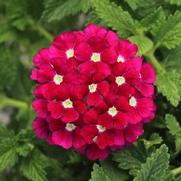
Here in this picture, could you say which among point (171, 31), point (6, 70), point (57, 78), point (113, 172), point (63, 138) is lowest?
point (6, 70)

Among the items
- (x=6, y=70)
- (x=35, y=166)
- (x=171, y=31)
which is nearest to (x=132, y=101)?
(x=171, y=31)

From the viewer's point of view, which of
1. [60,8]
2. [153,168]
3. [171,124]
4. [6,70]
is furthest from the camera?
[6,70]

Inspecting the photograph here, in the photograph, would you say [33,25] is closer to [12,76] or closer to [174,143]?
[12,76]

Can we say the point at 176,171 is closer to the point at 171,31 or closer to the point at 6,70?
the point at 171,31

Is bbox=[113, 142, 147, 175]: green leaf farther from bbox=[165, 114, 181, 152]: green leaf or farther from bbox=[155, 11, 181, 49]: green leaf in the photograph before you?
bbox=[155, 11, 181, 49]: green leaf

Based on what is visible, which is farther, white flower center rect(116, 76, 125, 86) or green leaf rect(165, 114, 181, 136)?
green leaf rect(165, 114, 181, 136)

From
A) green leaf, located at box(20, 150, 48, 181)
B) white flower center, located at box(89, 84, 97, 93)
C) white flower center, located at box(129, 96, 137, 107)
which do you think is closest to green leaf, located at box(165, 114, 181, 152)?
white flower center, located at box(129, 96, 137, 107)

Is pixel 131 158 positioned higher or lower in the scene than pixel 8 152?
higher
